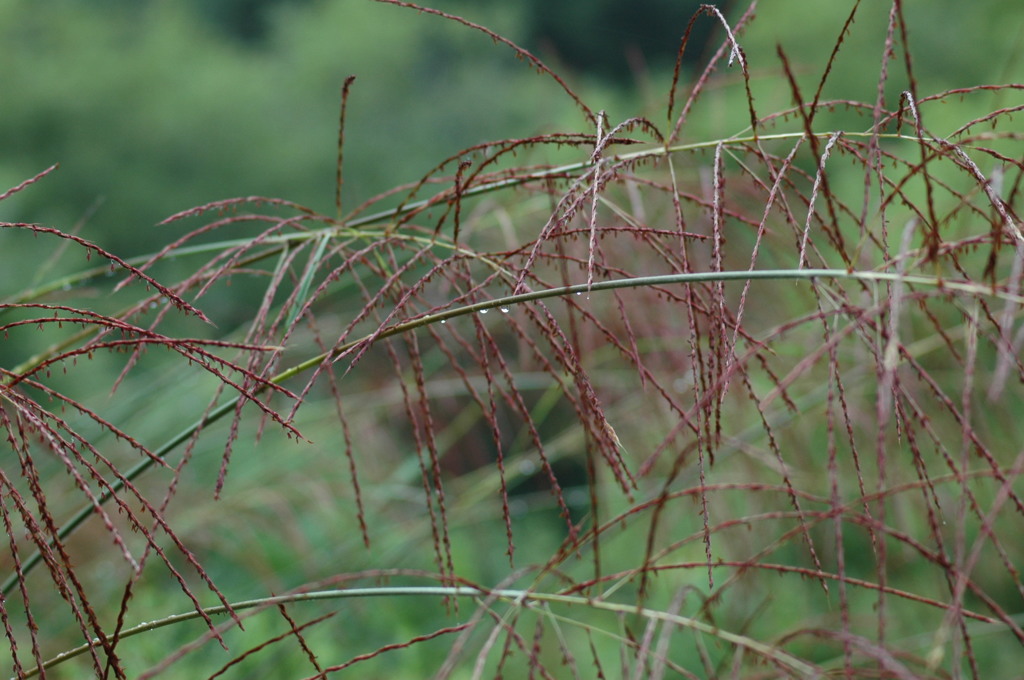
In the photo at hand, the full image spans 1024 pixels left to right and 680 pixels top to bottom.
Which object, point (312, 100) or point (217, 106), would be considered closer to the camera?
point (217, 106)

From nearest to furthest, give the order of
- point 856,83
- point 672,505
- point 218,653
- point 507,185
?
point 507,185 → point 672,505 → point 218,653 → point 856,83

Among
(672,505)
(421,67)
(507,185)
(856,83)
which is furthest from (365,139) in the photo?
(507,185)

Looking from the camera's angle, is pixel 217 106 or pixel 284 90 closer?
pixel 217 106

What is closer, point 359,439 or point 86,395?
point 359,439

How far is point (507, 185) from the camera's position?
0.58 metres

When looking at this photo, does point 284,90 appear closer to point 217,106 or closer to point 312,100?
point 312,100

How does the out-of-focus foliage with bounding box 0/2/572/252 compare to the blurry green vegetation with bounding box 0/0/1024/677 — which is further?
the out-of-focus foliage with bounding box 0/2/572/252

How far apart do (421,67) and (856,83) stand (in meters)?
1.99

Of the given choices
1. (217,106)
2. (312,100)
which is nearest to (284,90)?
(312,100)

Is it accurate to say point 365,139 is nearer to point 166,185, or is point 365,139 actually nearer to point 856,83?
point 166,185

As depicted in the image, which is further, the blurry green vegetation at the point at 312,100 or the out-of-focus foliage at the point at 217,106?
the out-of-focus foliage at the point at 217,106

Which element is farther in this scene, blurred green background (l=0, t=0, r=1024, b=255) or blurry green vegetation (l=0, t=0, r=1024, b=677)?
blurred green background (l=0, t=0, r=1024, b=255)

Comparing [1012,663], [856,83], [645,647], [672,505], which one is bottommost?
[1012,663]

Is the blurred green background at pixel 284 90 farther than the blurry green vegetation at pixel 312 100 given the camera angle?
Yes
